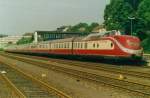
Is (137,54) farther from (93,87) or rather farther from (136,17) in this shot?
(136,17)

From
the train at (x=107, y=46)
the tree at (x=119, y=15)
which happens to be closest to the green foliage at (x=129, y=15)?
the tree at (x=119, y=15)

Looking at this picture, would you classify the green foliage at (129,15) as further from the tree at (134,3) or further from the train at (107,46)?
the train at (107,46)

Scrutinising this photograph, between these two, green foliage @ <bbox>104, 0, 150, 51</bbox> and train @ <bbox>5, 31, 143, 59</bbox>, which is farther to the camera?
green foliage @ <bbox>104, 0, 150, 51</bbox>

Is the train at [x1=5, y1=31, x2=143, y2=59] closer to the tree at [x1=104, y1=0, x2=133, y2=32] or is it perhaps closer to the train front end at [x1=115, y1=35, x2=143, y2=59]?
the train front end at [x1=115, y1=35, x2=143, y2=59]

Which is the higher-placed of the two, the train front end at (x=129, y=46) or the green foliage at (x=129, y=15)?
the green foliage at (x=129, y=15)

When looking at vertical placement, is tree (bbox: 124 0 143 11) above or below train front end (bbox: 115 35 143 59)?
above

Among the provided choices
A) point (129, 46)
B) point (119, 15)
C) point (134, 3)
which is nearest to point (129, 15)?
point (119, 15)

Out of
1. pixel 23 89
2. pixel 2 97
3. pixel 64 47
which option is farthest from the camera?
pixel 64 47

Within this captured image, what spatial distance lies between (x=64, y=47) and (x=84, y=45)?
10.5 m

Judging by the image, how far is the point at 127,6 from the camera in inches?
3364

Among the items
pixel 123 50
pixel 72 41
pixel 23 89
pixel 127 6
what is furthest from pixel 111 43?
pixel 127 6

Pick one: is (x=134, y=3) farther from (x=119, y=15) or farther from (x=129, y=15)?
(x=119, y=15)

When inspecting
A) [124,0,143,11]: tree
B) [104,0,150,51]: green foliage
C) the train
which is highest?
[124,0,143,11]: tree

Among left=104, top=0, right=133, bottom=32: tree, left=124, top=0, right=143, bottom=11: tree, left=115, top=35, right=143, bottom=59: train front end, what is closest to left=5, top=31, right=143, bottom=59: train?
left=115, top=35, right=143, bottom=59: train front end
